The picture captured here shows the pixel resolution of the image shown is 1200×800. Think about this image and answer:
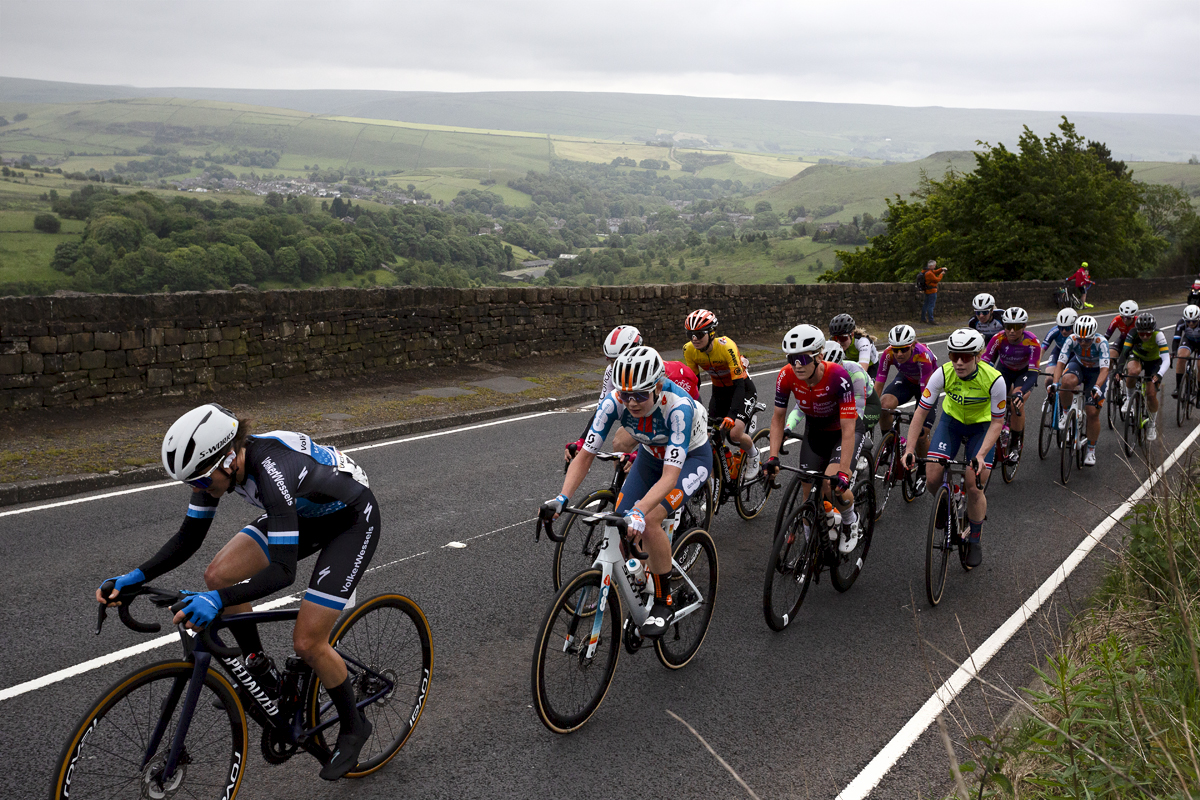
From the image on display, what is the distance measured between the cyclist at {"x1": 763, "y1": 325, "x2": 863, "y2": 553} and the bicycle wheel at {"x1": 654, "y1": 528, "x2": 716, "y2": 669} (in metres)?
0.96

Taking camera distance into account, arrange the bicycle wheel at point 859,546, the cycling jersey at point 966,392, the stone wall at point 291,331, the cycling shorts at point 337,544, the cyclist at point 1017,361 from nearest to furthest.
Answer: the cycling shorts at point 337,544 → the bicycle wheel at point 859,546 → the cycling jersey at point 966,392 → the cyclist at point 1017,361 → the stone wall at point 291,331

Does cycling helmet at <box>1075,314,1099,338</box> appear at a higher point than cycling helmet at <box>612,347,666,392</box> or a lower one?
lower

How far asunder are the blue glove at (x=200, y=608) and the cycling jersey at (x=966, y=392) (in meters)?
6.04

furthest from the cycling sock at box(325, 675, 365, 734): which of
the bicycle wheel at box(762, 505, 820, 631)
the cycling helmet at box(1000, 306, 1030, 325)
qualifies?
the cycling helmet at box(1000, 306, 1030, 325)

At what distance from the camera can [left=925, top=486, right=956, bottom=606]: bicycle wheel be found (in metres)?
6.66

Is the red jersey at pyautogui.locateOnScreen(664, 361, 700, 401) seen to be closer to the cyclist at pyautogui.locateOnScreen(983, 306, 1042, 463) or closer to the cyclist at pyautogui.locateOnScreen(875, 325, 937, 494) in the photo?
the cyclist at pyautogui.locateOnScreen(875, 325, 937, 494)

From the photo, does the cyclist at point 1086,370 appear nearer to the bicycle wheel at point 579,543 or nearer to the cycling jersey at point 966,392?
the cycling jersey at point 966,392

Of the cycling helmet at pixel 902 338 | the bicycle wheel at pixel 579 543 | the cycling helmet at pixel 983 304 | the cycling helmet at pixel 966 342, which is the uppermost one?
the cycling helmet at pixel 966 342

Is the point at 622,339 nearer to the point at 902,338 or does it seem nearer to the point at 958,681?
the point at 958,681

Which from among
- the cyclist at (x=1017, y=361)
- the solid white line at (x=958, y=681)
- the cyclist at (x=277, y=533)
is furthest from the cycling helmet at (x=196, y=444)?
the cyclist at (x=1017, y=361)

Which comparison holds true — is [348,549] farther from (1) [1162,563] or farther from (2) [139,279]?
(2) [139,279]

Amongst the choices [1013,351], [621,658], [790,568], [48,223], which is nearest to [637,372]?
[621,658]

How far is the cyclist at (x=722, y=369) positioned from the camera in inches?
336

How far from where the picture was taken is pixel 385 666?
446 cm
